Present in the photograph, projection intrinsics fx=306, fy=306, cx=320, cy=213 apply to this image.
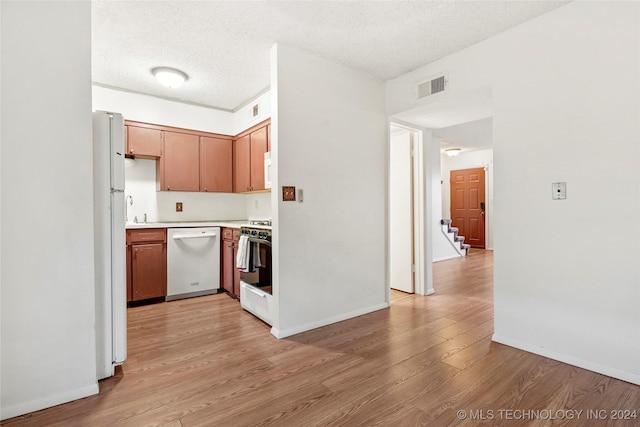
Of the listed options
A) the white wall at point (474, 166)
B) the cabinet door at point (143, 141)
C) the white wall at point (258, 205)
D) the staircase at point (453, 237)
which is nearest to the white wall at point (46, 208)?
the cabinet door at point (143, 141)

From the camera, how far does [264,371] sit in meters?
2.08

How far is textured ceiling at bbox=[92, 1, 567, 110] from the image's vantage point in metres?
2.17

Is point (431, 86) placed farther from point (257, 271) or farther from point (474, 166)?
point (474, 166)

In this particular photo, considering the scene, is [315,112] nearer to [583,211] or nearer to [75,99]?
[75,99]

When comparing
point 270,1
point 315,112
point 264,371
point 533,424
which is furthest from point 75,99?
point 533,424

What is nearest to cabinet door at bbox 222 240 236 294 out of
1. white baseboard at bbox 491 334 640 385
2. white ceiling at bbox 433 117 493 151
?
white baseboard at bbox 491 334 640 385

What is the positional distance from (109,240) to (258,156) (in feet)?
6.93

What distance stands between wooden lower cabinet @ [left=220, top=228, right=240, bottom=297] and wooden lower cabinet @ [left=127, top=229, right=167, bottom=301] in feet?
2.21

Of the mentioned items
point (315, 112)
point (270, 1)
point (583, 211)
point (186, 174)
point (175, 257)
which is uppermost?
point (270, 1)

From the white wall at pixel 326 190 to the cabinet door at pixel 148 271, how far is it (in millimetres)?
1724

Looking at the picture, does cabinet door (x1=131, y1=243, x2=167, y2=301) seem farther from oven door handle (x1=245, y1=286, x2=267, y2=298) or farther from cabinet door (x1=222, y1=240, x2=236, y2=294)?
oven door handle (x1=245, y1=286, x2=267, y2=298)

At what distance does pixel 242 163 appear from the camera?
4.22 m

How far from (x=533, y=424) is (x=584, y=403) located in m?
0.43

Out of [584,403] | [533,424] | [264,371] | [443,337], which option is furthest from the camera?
[443,337]
